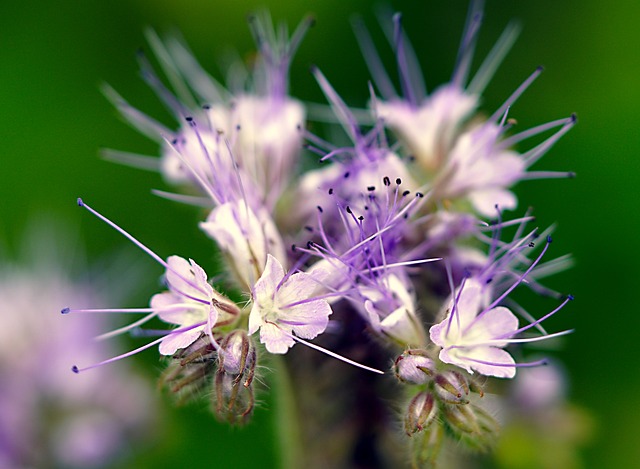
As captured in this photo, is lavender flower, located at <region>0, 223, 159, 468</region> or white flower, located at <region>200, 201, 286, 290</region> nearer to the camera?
white flower, located at <region>200, 201, 286, 290</region>

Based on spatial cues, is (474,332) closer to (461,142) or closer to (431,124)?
(461,142)

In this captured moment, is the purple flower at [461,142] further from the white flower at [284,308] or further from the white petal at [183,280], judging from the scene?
the white petal at [183,280]

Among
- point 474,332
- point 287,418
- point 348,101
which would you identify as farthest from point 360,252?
point 348,101

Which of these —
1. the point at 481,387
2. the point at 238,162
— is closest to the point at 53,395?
the point at 238,162

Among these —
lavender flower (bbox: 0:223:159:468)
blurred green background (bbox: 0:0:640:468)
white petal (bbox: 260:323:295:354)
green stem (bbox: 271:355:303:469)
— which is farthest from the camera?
blurred green background (bbox: 0:0:640:468)

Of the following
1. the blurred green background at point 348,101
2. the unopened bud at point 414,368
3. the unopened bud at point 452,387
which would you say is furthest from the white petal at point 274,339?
the blurred green background at point 348,101

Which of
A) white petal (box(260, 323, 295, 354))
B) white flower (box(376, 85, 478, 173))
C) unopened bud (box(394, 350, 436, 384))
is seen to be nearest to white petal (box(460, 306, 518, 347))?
unopened bud (box(394, 350, 436, 384))

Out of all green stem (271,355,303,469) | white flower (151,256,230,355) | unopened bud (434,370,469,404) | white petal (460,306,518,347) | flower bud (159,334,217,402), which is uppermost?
white flower (151,256,230,355)

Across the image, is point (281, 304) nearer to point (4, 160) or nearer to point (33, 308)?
point (33, 308)

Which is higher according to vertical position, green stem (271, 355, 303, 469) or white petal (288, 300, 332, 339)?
white petal (288, 300, 332, 339)

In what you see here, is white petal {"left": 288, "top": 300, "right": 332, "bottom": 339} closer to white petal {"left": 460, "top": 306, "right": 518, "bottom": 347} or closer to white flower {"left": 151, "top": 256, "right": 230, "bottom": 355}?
white flower {"left": 151, "top": 256, "right": 230, "bottom": 355}

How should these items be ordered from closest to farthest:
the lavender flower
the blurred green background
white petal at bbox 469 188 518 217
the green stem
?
white petal at bbox 469 188 518 217, the green stem, the lavender flower, the blurred green background
